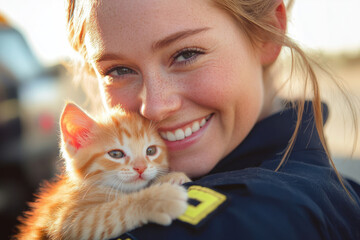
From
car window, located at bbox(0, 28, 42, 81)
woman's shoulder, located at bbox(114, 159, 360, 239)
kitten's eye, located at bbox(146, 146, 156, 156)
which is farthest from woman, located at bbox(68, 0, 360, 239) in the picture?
car window, located at bbox(0, 28, 42, 81)

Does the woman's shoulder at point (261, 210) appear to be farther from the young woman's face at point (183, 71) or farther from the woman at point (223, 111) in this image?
the young woman's face at point (183, 71)

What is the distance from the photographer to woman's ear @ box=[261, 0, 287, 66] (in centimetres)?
146

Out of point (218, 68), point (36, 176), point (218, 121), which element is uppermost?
point (218, 68)

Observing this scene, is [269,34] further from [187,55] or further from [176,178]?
[176,178]

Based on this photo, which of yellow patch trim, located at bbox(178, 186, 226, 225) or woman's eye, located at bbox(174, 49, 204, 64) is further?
woman's eye, located at bbox(174, 49, 204, 64)

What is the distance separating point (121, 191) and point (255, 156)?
588 millimetres

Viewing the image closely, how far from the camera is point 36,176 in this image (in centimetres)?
406

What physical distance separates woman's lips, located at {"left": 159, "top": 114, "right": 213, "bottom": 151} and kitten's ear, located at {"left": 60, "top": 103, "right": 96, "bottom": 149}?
0.39 meters

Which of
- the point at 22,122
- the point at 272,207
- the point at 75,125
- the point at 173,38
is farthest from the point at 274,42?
the point at 22,122

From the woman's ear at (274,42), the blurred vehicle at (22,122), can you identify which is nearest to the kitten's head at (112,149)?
the woman's ear at (274,42)

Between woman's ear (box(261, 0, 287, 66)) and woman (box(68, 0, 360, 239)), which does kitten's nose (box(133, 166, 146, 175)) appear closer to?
woman (box(68, 0, 360, 239))

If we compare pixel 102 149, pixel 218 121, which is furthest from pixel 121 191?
pixel 218 121

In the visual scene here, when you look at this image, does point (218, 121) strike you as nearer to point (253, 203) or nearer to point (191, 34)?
point (191, 34)

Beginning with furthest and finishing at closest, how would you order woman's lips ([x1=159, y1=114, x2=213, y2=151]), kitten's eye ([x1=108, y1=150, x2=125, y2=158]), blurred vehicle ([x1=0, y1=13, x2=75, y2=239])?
blurred vehicle ([x1=0, y1=13, x2=75, y2=239])
kitten's eye ([x1=108, y1=150, x2=125, y2=158])
woman's lips ([x1=159, y1=114, x2=213, y2=151])
